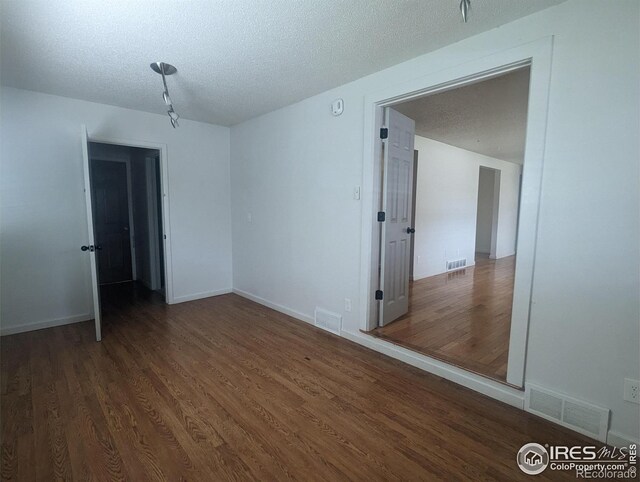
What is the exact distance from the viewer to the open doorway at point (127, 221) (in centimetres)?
463

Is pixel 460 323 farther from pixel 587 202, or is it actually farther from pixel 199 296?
pixel 199 296

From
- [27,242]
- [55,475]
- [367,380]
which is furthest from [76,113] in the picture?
[367,380]

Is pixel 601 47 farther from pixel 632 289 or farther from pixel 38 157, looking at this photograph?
pixel 38 157

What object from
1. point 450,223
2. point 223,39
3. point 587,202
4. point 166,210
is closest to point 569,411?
point 587,202

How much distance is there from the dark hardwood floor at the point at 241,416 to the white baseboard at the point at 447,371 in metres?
0.06

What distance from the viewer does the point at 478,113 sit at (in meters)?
3.81

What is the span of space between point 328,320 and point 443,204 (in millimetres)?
3713

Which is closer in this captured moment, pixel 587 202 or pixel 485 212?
pixel 587 202

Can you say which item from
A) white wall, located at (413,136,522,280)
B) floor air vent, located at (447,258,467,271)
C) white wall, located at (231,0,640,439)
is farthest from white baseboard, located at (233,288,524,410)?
floor air vent, located at (447,258,467,271)

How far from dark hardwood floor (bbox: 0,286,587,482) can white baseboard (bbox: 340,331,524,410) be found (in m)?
0.06

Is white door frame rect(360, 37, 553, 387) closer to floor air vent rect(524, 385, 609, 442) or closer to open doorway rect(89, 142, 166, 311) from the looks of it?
floor air vent rect(524, 385, 609, 442)

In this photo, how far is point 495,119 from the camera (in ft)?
13.3

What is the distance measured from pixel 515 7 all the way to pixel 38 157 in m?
4.32

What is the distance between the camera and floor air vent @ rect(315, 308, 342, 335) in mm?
3182
